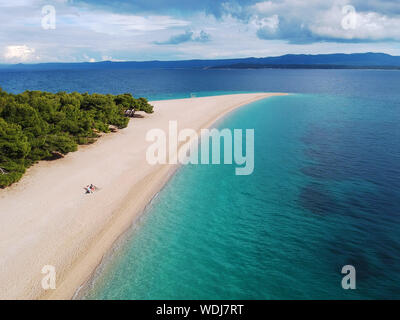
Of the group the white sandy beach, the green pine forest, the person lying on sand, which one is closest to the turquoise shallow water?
the white sandy beach

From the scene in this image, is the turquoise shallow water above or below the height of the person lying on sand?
below

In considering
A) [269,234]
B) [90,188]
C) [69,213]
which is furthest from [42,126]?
[269,234]

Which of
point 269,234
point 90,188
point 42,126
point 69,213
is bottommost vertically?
point 269,234

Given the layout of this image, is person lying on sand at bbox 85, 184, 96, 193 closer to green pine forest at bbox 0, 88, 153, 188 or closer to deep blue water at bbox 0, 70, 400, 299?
deep blue water at bbox 0, 70, 400, 299

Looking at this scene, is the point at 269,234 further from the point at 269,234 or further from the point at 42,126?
the point at 42,126

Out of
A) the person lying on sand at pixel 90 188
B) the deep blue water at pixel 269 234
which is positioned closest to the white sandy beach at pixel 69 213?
the person lying on sand at pixel 90 188

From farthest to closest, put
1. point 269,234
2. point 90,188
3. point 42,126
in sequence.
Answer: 1. point 42,126
2. point 90,188
3. point 269,234

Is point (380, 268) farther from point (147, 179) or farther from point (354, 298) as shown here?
point (147, 179)
